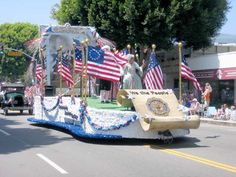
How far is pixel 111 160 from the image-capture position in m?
11.0

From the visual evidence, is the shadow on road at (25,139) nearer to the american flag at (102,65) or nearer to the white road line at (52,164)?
the white road line at (52,164)

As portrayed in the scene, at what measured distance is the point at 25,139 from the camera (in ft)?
51.2

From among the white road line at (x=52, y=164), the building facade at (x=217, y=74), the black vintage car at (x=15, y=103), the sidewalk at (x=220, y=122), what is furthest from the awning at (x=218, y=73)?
the white road line at (x=52, y=164)

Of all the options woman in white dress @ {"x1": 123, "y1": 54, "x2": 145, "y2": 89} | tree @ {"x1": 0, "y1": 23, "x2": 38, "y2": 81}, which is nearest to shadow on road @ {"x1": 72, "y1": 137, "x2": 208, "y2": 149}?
woman in white dress @ {"x1": 123, "y1": 54, "x2": 145, "y2": 89}

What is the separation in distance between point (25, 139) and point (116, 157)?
5.02m

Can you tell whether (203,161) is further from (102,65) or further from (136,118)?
(102,65)

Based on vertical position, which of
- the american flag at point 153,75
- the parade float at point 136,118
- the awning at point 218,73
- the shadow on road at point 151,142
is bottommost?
the shadow on road at point 151,142

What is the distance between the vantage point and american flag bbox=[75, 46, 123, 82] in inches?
632

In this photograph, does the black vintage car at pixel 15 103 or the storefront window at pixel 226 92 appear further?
the storefront window at pixel 226 92

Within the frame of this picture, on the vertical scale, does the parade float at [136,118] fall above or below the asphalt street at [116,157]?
above

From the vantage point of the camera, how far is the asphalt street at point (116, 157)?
9609 millimetres

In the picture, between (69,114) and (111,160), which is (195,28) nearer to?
(69,114)

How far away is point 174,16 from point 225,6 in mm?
6455

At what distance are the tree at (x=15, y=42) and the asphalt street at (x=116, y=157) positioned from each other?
210 feet
